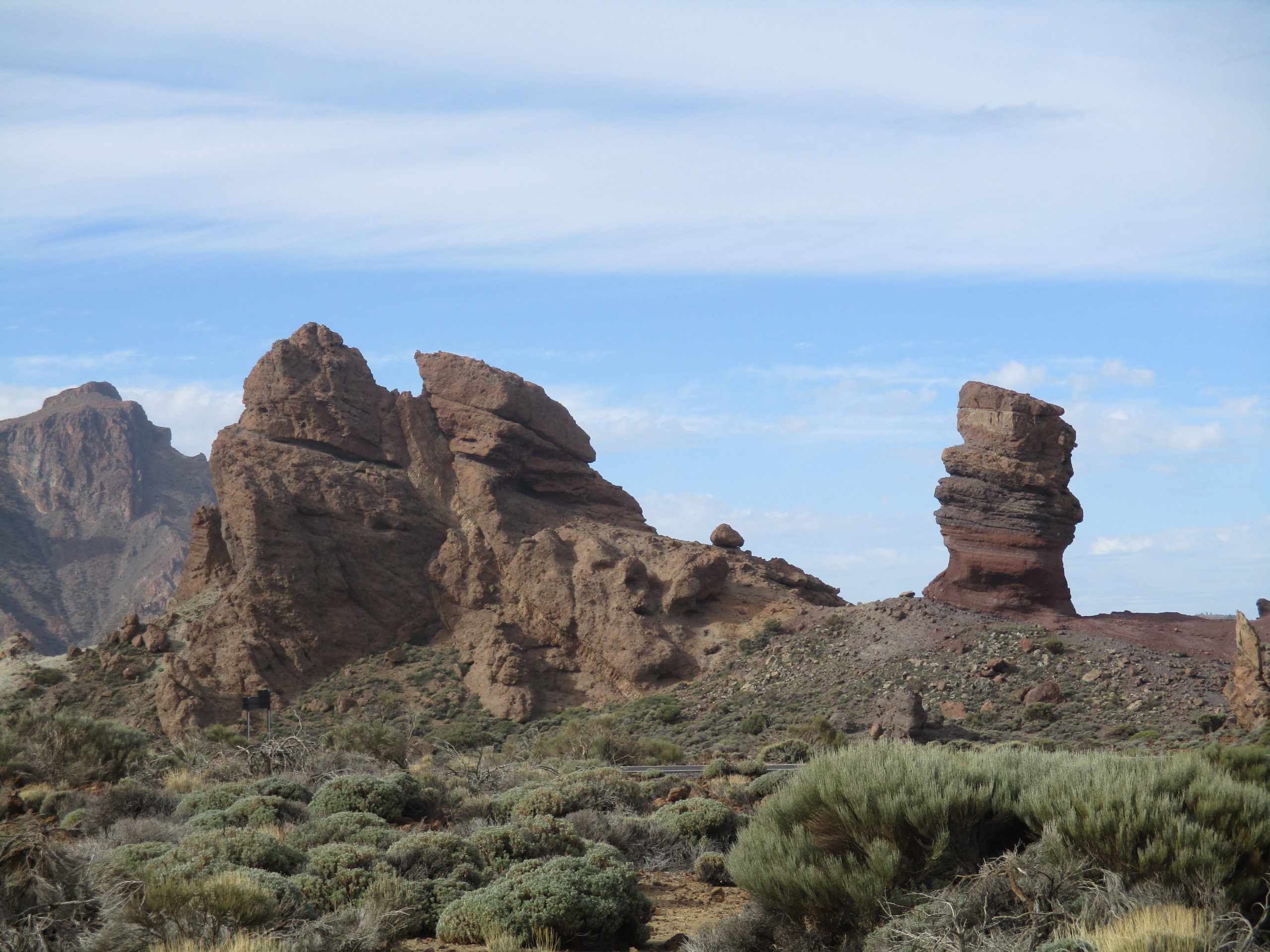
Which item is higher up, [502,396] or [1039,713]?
[502,396]

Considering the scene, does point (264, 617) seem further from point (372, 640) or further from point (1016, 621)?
point (1016, 621)

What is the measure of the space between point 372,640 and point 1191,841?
41.4 meters

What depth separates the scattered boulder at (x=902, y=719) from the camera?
30.8 m

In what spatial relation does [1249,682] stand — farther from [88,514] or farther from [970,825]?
[88,514]

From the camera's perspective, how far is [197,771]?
2147 centimetres

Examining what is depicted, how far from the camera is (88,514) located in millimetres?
128750

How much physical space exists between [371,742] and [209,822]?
11353mm

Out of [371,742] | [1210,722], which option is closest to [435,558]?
[371,742]

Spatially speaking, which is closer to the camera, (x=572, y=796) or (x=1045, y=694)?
(x=572, y=796)

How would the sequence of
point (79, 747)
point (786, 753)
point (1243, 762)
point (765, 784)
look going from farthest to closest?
point (786, 753) → point (79, 747) → point (765, 784) → point (1243, 762)

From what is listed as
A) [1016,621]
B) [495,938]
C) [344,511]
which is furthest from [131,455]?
[495,938]

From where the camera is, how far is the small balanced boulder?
50875 mm

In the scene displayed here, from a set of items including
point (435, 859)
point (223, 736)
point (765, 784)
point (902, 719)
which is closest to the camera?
point (435, 859)

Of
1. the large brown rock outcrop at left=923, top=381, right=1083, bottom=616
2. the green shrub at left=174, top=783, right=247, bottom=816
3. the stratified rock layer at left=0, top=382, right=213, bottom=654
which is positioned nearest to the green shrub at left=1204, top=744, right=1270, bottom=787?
the green shrub at left=174, top=783, right=247, bottom=816
